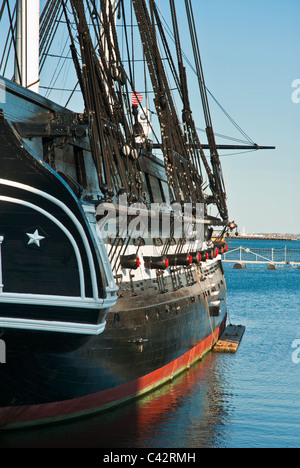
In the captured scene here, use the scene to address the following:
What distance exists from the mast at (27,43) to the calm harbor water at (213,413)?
7.54m

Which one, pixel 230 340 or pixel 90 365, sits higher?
pixel 90 365

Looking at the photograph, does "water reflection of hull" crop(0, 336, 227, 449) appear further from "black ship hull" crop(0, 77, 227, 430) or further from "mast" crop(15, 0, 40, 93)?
"mast" crop(15, 0, 40, 93)

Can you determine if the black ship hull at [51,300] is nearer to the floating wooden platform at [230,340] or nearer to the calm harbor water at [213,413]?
the calm harbor water at [213,413]

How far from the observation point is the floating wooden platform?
2254cm

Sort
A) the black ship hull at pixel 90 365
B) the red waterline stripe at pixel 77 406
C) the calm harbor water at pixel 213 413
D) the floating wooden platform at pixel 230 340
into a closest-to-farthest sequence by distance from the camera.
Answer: the black ship hull at pixel 90 365 → the red waterline stripe at pixel 77 406 → the calm harbor water at pixel 213 413 → the floating wooden platform at pixel 230 340

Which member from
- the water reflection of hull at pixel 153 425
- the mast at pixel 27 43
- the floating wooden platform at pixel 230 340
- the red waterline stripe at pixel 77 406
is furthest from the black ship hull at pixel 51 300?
the floating wooden platform at pixel 230 340

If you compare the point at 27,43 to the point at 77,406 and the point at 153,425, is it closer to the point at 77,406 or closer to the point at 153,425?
the point at 77,406

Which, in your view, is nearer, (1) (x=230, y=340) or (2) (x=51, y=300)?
(2) (x=51, y=300)

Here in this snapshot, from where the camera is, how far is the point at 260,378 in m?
18.9

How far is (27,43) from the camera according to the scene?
14000mm

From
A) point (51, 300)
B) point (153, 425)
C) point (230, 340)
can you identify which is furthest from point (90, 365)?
point (230, 340)

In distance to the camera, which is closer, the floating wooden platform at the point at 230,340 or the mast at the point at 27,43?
the mast at the point at 27,43

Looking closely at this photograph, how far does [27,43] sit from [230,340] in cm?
1445

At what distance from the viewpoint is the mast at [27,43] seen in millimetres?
13977
